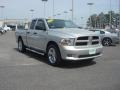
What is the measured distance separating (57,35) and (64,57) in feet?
3.00

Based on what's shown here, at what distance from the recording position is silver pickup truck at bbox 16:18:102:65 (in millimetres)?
8438

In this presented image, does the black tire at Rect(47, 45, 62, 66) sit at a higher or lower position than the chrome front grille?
lower

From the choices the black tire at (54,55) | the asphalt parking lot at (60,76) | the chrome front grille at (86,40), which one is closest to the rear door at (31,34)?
A: the asphalt parking lot at (60,76)

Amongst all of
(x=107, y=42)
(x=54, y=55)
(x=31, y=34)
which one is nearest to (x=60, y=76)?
(x=54, y=55)

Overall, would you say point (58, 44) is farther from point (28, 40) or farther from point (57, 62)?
point (28, 40)

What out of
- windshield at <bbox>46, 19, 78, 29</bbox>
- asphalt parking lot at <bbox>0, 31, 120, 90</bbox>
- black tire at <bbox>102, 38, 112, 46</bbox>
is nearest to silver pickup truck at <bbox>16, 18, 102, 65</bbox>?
windshield at <bbox>46, 19, 78, 29</bbox>

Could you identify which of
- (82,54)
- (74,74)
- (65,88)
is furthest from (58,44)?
(65,88)

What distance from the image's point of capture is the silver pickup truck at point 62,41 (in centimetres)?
844

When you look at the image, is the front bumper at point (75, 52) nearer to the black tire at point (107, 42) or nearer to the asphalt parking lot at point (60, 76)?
the asphalt parking lot at point (60, 76)

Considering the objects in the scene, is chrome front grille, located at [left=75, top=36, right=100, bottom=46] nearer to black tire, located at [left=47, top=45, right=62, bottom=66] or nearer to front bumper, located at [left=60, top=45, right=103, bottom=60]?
front bumper, located at [left=60, top=45, right=103, bottom=60]

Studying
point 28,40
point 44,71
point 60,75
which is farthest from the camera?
point 28,40

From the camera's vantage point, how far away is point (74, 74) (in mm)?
7594

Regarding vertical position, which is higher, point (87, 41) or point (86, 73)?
point (87, 41)

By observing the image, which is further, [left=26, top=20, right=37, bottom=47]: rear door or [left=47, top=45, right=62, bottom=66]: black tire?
[left=26, top=20, right=37, bottom=47]: rear door
